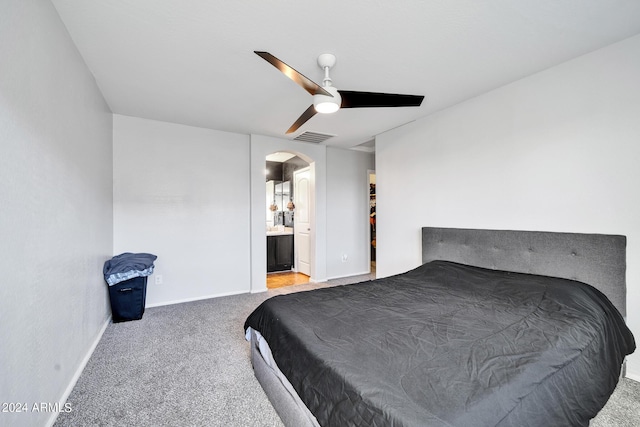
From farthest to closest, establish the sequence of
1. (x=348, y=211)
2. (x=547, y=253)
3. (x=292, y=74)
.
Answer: (x=348, y=211)
(x=547, y=253)
(x=292, y=74)

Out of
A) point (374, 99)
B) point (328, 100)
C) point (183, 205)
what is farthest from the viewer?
point (183, 205)

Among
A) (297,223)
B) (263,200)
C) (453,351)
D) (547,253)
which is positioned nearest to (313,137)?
(263,200)

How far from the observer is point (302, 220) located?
5.51m

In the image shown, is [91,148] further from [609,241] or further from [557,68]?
[609,241]

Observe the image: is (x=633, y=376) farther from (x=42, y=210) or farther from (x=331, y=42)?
(x=42, y=210)

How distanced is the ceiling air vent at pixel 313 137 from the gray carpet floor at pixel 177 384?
2.85 metres

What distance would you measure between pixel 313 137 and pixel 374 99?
7.69ft

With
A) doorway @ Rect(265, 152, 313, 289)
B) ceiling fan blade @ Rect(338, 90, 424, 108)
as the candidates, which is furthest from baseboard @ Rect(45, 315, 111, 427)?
ceiling fan blade @ Rect(338, 90, 424, 108)

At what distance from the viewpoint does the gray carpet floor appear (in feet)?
5.33

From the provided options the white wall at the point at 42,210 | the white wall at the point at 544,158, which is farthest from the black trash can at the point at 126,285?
the white wall at the point at 544,158

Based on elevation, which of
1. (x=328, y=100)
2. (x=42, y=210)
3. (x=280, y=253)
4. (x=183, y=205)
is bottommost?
(x=280, y=253)

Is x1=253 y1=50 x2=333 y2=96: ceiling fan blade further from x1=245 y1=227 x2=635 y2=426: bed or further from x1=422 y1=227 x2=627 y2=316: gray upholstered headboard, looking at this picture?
x1=422 y1=227 x2=627 y2=316: gray upholstered headboard

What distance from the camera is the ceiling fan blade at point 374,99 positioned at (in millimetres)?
2020

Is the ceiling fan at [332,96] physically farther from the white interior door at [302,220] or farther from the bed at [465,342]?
the white interior door at [302,220]
